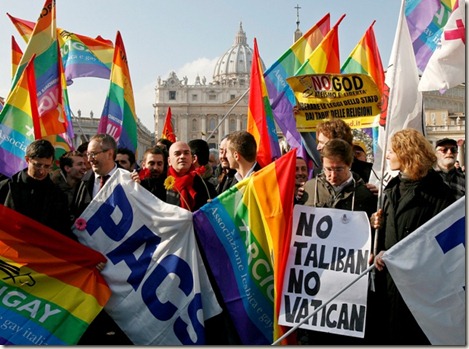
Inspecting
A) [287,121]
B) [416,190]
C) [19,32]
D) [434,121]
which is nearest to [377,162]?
[416,190]

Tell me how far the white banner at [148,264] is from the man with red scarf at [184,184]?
0.66 ft

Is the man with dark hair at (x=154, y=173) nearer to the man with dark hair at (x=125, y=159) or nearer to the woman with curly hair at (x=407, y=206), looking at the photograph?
the man with dark hair at (x=125, y=159)

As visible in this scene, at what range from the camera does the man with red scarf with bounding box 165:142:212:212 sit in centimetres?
471

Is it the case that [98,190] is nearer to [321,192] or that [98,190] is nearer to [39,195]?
[39,195]

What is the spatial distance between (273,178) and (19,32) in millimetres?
6288

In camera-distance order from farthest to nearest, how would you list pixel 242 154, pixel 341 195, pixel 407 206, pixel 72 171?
pixel 72 171 → pixel 242 154 → pixel 341 195 → pixel 407 206

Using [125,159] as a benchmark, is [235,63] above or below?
above

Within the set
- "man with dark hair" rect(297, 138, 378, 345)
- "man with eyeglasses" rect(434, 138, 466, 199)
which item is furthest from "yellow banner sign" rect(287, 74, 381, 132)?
"man with dark hair" rect(297, 138, 378, 345)

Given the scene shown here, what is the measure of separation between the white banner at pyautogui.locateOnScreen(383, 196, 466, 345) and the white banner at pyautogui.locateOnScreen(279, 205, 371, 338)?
0.71 feet

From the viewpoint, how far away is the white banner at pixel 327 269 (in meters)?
3.98

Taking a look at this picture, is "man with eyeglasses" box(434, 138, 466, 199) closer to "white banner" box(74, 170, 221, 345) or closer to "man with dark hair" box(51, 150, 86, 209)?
"white banner" box(74, 170, 221, 345)

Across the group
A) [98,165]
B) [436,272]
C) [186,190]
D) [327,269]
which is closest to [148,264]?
[186,190]

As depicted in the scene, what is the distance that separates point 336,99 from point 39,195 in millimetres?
2888

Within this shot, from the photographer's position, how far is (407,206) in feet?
13.1
